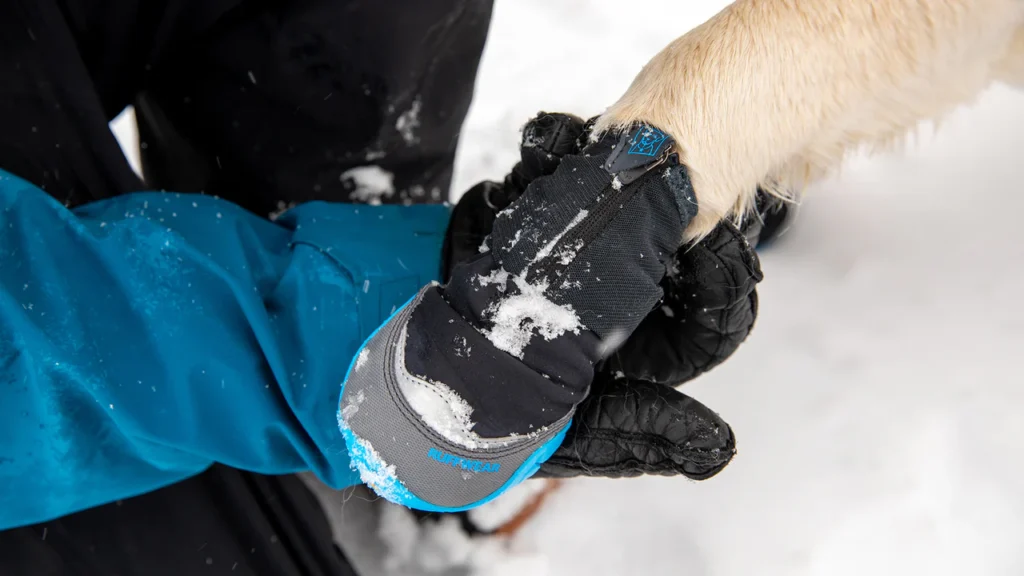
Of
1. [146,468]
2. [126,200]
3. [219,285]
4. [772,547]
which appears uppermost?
[126,200]

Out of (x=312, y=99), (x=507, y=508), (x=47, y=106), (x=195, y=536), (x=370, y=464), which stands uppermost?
(x=47, y=106)

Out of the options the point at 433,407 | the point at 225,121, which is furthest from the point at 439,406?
the point at 225,121

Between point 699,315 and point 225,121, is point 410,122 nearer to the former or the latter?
point 225,121

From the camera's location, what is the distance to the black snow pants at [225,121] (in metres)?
0.84

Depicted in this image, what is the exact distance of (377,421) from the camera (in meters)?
0.68

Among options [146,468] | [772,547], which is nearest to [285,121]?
[146,468]

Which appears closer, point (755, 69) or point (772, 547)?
point (755, 69)

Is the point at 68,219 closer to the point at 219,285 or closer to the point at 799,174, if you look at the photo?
the point at 219,285

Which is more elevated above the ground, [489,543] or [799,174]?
[799,174]

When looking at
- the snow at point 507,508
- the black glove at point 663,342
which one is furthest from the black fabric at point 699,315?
the snow at point 507,508

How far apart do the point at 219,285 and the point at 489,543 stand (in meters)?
0.63

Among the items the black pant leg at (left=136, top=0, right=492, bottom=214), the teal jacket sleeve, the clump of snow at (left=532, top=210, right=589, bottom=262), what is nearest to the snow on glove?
the clump of snow at (left=532, top=210, right=589, bottom=262)

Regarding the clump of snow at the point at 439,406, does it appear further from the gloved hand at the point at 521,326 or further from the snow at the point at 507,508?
the snow at the point at 507,508

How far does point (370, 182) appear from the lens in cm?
117
